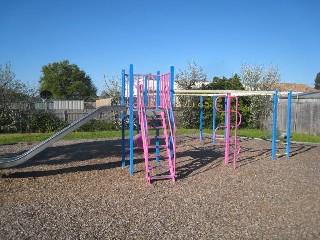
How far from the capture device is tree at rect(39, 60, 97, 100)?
2852 inches

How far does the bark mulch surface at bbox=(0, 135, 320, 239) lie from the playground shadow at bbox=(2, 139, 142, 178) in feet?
0.09

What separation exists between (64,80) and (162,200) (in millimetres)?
71394

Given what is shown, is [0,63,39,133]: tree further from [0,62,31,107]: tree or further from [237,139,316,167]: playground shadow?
[237,139,316,167]: playground shadow

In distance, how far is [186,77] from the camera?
2394 centimetres

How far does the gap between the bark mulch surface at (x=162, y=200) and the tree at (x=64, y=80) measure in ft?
211

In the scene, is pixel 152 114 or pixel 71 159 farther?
pixel 71 159

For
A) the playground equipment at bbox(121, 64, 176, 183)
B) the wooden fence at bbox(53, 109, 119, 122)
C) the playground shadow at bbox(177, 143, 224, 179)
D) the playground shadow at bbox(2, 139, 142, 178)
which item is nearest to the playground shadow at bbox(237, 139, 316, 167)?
the playground shadow at bbox(177, 143, 224, 179)

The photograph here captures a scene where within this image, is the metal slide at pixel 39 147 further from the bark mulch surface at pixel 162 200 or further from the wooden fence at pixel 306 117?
the wooden fence at pixel 306 117

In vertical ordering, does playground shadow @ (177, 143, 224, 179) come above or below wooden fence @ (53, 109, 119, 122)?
below

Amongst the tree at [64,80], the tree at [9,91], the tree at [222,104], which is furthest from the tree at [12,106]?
the tree at [64,80]

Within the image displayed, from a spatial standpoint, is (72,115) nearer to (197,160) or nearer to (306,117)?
(197,160)

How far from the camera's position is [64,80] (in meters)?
73.8

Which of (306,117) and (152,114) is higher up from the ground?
(152,114)

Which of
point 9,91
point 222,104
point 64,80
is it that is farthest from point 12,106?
point 64,80
